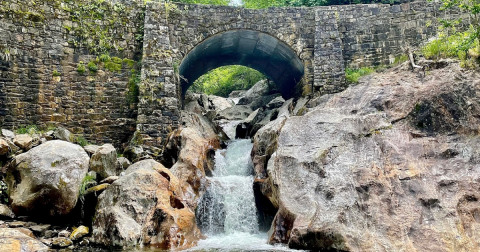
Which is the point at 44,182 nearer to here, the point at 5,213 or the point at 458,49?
the point at 5,213

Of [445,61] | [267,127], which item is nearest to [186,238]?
[267,127]

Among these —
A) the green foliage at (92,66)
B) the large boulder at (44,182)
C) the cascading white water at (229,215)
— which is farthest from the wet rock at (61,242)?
the green foliage at (92,66)

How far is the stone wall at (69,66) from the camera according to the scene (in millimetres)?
11477

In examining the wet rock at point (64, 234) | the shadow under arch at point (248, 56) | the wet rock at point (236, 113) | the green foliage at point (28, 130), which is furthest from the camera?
the wet rock at point (236, 113)

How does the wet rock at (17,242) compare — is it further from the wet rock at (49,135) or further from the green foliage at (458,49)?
the green foliage at (458,49)

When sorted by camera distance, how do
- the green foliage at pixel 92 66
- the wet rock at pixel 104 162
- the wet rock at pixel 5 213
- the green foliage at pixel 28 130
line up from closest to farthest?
1. the wet rock at pixel 5 213
2. the wet rock at pixel 104 162
3. the green foliage at pixel 28 130
4. the green foliage at pixel 92 66

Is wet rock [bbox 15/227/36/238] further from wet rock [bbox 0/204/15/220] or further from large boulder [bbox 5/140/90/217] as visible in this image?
wet rock [bbox 0/204/15/220]

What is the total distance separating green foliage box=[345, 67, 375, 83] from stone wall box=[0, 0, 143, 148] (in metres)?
7.96

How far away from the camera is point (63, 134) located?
37.0ft

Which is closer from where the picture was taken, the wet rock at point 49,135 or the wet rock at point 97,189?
the wet rock at point 97,189

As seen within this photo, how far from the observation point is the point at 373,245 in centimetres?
649

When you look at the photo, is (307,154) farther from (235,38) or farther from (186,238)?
(235,38)

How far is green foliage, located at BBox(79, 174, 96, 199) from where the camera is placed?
8771mm

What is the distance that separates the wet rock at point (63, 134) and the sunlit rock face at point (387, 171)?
21.6ft
